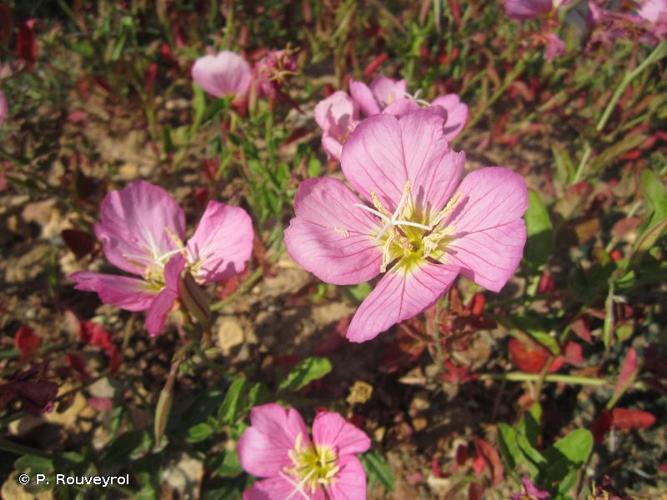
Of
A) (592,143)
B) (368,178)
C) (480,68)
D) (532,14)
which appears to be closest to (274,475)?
(368,178)

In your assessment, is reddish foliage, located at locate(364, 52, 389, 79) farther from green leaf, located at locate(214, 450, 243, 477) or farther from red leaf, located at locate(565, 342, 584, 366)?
green leaf, located at locate(214, 450, 243, 477)

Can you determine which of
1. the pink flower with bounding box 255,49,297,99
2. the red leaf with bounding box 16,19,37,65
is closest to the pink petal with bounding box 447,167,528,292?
the pink flower with bounding box 255,49,297,99

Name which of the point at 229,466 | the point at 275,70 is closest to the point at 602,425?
the point at 229,466

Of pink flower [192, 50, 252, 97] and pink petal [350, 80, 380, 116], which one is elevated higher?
pink petal [350, 80, 380, 116]

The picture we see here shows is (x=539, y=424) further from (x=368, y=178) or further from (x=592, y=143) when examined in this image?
(x=592, y=143)

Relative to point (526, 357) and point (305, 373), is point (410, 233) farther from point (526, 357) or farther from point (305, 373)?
point (526, 357)

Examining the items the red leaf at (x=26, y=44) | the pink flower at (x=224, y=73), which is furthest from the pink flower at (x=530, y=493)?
the red leaf at (x=26, y=44)
